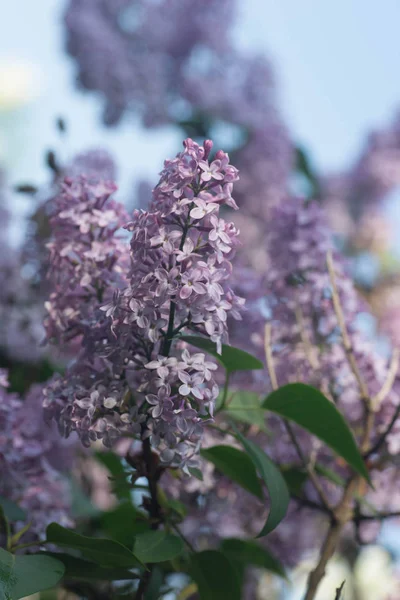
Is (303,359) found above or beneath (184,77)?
beneath

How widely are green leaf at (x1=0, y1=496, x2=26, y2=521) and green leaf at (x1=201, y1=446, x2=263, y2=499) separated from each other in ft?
0.58

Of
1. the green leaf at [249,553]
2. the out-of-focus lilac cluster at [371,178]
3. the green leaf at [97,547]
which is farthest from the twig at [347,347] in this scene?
the out-of-focus lilac cluster at [371,178]

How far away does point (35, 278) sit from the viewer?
3.37 feet

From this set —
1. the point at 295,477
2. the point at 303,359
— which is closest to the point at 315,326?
the point at 303,359

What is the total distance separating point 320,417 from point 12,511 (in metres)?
0.29

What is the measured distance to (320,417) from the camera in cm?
67

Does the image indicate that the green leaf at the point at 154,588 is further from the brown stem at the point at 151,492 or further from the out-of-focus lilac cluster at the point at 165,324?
the out-of-focus lilac cluster at the point at 165,324

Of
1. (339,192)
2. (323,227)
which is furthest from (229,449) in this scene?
(339,192)

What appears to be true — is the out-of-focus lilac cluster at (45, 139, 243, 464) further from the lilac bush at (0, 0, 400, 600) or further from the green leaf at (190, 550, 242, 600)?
the green leaf at (190, 550, 242, 600)

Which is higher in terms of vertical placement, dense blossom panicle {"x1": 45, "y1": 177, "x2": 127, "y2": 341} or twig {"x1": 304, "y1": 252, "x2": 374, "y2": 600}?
dense blossom panicle {"x1": 45, "y1": 177, "x2": 127, "y2": 341}

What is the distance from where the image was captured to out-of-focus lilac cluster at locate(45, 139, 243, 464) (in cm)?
56

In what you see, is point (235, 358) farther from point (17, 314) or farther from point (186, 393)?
point (17, 314)

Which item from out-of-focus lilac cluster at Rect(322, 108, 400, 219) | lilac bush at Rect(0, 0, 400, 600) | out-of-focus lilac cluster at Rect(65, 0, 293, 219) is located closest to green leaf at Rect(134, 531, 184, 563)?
lilac bush at Rect(0, 0, 400, 600)

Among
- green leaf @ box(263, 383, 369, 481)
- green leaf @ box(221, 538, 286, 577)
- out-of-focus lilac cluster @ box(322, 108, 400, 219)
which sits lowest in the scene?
green leaf @ box(221, 538, 286, 577)
